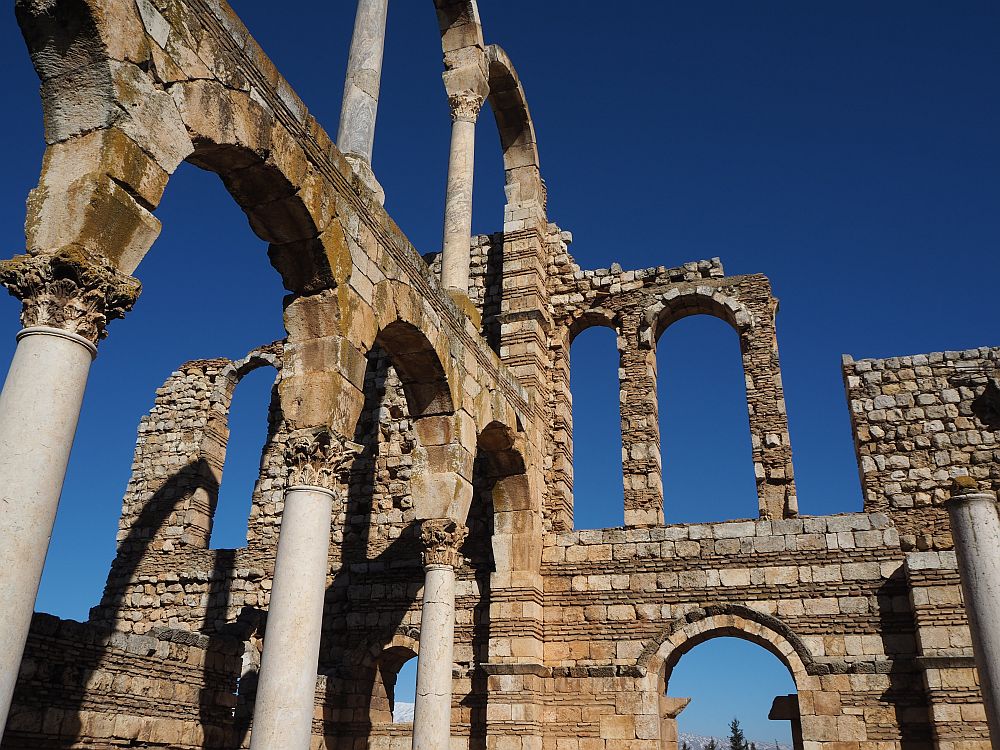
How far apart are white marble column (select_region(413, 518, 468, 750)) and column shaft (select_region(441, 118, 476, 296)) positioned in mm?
3635

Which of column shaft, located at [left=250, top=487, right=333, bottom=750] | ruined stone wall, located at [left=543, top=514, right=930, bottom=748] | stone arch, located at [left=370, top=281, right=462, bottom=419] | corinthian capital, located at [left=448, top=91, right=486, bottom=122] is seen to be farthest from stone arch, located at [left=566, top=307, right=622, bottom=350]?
column shaft, located at [left=250, top=487, right=333, bottom=750]

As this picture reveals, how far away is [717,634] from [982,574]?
172 inches

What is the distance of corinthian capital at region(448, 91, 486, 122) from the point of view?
13914 mm

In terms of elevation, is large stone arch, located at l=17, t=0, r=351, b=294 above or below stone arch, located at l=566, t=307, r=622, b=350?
below

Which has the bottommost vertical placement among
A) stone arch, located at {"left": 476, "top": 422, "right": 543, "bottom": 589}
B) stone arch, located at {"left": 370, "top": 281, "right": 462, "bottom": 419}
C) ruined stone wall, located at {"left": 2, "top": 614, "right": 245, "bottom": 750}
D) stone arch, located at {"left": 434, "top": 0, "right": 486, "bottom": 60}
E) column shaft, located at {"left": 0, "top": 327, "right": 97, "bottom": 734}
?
ruined stone wall, located at {"left": 2, "top": 614, "right": 245, "bottom": 750}

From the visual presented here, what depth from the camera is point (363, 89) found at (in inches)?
400

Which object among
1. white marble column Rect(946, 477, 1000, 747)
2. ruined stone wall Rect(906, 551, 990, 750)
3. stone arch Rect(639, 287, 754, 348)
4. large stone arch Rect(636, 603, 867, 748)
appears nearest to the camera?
white marble column Rect(946, 477, 1000, 747)

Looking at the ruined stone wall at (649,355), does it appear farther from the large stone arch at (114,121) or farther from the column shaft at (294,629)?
the large stone arch at (114,121)

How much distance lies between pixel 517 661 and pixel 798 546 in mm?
4642

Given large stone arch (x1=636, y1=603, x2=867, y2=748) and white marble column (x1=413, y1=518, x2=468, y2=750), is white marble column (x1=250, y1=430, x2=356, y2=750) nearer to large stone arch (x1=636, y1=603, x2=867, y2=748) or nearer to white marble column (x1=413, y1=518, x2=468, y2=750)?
white marble column (x1=413, y1=518, x2=468, y2=750)

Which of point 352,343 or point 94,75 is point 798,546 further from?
point 94,75

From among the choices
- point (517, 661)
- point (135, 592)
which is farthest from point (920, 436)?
point (135, 592)

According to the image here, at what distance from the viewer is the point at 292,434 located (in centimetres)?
789

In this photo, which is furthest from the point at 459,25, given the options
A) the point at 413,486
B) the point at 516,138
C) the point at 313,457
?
the point at 313,457
